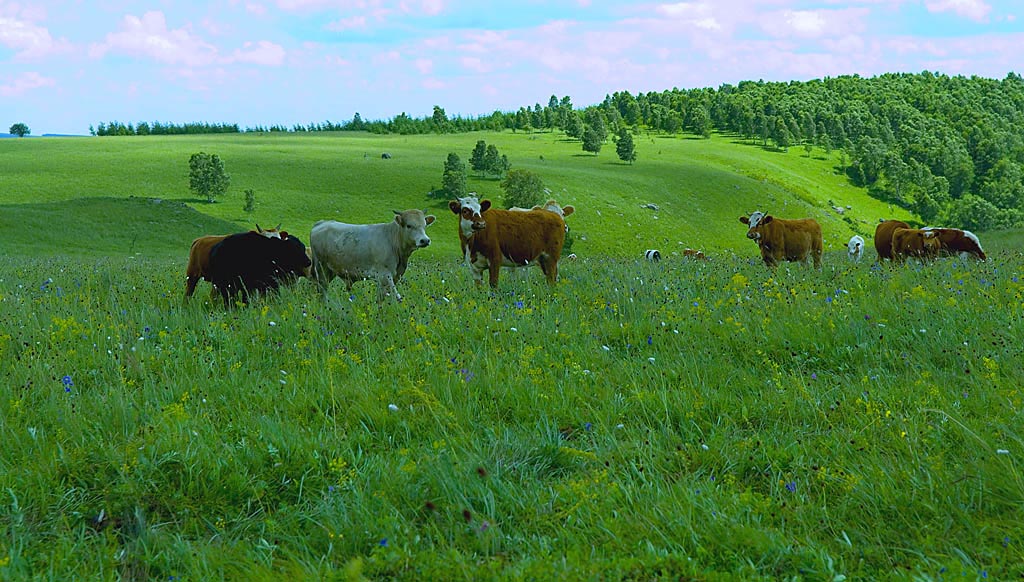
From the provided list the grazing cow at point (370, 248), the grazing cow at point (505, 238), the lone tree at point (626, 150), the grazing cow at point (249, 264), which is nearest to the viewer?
the grazing cow at point (249, 264)

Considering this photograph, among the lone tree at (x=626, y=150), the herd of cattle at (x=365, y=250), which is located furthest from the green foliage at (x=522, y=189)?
the herd of cattle at (x=365, y=250)

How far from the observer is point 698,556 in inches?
134

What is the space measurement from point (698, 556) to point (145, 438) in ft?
12.3

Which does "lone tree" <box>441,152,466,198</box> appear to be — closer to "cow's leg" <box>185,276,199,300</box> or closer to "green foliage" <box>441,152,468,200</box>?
"green foliage" <box>441,152,468,200</box>

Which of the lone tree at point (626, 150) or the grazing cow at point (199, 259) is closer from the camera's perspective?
the grazing cow at point (199, 259)

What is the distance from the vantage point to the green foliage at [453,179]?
3765 inches

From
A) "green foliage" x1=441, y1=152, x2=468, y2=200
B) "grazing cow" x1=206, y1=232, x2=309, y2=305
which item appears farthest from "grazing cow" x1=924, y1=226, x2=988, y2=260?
"green foliage" x1=441, y1=152, x2=468, y2=200

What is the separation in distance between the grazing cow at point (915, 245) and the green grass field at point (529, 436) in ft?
26.5

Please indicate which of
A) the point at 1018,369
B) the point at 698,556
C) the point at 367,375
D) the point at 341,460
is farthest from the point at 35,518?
the point at 1018,369

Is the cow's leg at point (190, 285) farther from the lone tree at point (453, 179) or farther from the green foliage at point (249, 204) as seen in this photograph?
the lone tree at point (453, 179)

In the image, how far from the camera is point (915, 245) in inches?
703

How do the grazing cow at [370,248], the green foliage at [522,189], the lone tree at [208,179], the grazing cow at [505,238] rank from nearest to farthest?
the grazing cow at [370,248]
the grazing cow at [505,238]
the lone tree at [208,179]
the green foliage at [522,189]

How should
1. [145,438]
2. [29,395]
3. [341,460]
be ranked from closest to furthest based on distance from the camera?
[341,460] < [145,438] < [29,395]

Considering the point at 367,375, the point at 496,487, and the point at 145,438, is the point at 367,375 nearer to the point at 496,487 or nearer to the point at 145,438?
the point at 145,438
